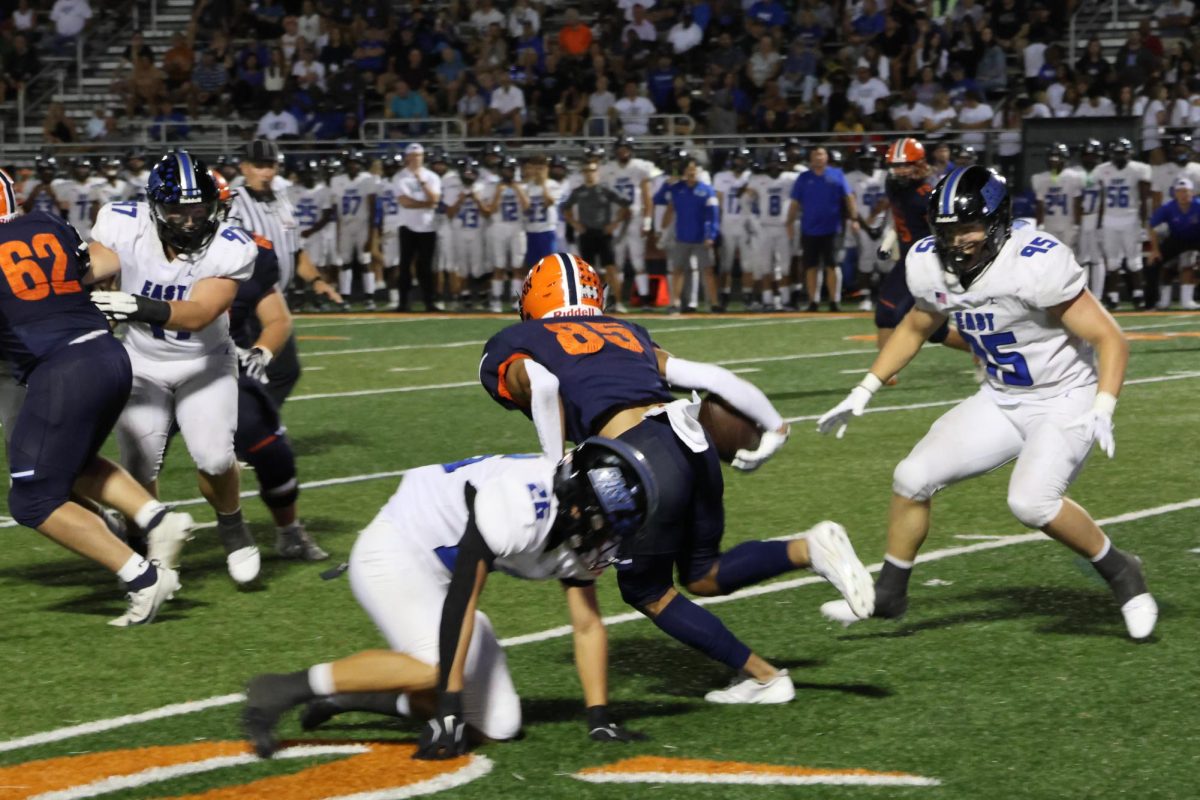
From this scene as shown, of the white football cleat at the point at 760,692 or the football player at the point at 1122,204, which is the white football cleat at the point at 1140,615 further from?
the football player at the point at 1122,204

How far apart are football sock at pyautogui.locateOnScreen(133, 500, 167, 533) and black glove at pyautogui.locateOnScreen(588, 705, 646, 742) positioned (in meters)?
2.21

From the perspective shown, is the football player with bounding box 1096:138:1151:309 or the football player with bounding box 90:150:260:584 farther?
the football player with bounding box 1096:138:1151:309

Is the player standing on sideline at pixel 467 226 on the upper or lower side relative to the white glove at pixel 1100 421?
lower

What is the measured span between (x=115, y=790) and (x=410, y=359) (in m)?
10.6

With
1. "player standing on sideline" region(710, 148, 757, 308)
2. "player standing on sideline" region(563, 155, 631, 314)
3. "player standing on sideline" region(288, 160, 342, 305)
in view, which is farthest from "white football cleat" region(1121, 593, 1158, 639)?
"player standing on sideline" region(288, 160, 342, 305)

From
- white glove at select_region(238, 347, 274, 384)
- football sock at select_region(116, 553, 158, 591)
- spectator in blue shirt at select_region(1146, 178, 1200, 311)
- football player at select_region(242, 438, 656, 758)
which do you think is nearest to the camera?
football player at select_region(242, 438, 656, 758)

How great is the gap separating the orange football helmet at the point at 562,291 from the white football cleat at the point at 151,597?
1823mm

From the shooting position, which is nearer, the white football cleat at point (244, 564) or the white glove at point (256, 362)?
the white football cleat at point (244, 564)

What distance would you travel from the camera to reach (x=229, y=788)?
4.21 m

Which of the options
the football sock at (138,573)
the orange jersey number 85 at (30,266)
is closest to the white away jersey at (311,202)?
the orange jersey number 85 at (30,266)

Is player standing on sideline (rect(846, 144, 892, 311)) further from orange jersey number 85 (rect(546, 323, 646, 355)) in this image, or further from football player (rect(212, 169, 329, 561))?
orange jersey number 85 (rect(546, 323, 646, 355))

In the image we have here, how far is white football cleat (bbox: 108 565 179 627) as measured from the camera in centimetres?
603

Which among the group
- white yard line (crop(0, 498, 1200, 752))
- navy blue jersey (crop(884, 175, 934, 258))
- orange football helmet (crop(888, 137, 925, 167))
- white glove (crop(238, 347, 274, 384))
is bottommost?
white yard line (crop(0, 498, 1200, 752))

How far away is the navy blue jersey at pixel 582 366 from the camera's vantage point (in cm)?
478
